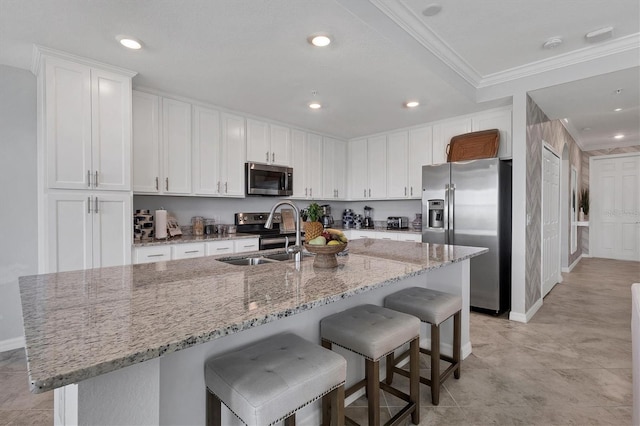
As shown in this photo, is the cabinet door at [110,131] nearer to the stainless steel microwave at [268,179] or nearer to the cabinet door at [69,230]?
the cabinet door at [69,230]

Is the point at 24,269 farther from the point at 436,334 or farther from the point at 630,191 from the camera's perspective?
the point at 630,191

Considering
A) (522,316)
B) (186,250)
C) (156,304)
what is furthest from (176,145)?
(522,316)

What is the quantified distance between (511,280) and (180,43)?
150 inches

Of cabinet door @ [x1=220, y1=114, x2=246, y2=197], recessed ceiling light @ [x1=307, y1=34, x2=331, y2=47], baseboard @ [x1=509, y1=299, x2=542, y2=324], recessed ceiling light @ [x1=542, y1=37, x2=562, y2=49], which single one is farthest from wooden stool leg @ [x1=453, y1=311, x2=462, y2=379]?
cabinet door @ [x1=220, y1=114, x2=246, y2=197]

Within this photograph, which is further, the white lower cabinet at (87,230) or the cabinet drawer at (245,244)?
the cabinet drawer at (245,244)

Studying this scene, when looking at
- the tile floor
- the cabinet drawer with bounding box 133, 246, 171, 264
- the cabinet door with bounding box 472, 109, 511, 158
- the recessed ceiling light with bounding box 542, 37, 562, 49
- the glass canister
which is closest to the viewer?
the tile floor

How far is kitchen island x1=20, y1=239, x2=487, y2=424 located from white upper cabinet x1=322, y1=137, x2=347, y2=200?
3247mm

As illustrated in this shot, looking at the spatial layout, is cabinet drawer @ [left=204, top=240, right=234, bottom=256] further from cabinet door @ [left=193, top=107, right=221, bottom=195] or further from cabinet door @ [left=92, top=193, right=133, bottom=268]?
cabinet door @ [left=92, top=193, right=133, bottom=268]

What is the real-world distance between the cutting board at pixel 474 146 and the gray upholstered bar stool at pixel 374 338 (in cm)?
283

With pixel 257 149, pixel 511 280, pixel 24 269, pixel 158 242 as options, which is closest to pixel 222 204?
pixel 257 149

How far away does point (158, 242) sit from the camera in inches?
120

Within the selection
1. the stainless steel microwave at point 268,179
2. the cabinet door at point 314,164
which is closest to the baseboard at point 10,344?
the stainless steel microwave at point 268,179

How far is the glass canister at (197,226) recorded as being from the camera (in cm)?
383

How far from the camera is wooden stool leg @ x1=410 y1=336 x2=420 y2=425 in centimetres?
170
